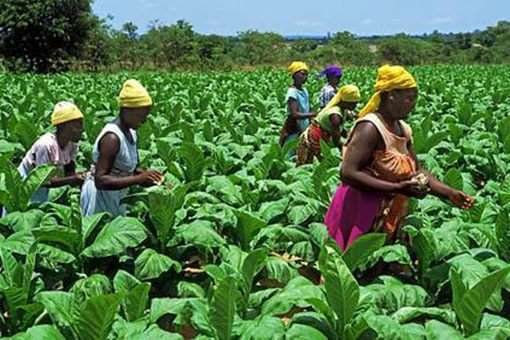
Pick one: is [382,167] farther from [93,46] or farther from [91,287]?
[93,46]

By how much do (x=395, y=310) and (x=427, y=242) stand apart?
1.76 ft

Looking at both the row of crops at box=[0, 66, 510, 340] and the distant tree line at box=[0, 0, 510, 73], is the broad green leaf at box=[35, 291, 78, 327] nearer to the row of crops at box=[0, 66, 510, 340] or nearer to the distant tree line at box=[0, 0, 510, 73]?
the row of crops at box=[0, 66, 510, 340]

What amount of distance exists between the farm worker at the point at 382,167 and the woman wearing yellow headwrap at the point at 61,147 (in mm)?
1775

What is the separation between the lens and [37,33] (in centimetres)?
3712

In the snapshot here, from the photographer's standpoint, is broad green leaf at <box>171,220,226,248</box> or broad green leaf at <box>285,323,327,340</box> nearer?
broad green leaf at <box>285,323,327,340</box>

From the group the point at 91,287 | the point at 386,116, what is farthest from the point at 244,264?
the point at 386,116

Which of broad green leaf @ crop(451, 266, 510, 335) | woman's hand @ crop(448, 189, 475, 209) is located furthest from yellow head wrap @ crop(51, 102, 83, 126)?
broad green leaf @ crop(451, 266, 510, 335)

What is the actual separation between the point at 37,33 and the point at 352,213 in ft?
118

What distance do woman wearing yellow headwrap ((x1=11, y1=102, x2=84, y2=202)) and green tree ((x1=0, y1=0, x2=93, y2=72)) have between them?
→ 3284 cm

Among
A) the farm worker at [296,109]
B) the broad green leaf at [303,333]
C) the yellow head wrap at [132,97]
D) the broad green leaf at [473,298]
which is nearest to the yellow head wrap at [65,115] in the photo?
the yellow head wrap at [132,97]

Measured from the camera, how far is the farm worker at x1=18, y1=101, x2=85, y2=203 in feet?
15.3

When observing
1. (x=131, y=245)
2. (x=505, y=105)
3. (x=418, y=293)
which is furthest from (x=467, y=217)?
(x=505, y=105)

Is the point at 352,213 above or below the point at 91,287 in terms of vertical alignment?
above

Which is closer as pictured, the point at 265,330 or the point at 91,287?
the point at 265,330
